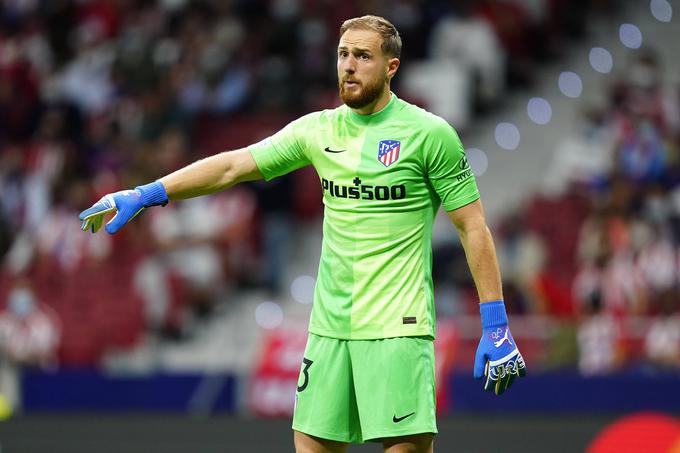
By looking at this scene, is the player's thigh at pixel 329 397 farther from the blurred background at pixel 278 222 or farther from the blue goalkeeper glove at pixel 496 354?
the blurred background at pixel 278 222

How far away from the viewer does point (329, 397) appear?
5.16 m

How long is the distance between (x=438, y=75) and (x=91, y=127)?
396 centimetres

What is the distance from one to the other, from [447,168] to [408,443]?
1062 mm

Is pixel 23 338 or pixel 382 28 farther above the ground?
pixel 382 28

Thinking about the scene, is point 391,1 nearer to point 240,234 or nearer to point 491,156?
point 491,156

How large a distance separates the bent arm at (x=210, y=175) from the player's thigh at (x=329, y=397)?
731mm

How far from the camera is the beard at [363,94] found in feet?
16.8

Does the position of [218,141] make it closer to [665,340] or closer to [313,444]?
[665,340]

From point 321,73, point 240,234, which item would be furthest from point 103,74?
point 240,234

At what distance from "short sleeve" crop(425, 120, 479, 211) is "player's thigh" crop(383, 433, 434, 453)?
89cm

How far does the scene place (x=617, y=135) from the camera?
13203mm

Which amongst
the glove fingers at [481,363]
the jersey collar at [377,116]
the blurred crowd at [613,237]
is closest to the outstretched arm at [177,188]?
the jersey collar at [377,116]

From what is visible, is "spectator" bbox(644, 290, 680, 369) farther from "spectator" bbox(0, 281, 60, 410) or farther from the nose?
the nose

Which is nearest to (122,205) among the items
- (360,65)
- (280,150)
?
(280,150)
